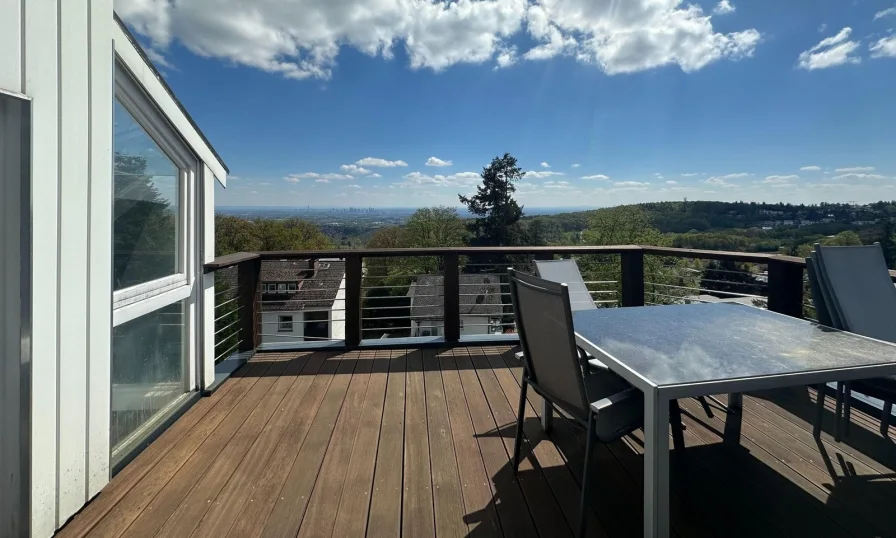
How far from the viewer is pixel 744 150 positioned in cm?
2152

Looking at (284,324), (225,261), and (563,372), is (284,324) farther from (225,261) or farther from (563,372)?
(563,372)

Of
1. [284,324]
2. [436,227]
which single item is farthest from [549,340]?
[436,227]

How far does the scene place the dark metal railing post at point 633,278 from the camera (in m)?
→ 4.11

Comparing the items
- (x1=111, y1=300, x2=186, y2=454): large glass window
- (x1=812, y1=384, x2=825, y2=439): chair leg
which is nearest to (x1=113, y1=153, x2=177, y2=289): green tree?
(x1=111, y1=300, x2=186, y2=454): large glass window

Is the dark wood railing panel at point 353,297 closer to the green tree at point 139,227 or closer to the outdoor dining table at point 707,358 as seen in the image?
the green tree at point 139,227

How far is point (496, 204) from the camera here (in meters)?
24.2

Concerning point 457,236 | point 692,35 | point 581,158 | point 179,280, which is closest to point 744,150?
point 581,158

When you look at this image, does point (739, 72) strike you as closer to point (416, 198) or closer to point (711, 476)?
point (711, 476)

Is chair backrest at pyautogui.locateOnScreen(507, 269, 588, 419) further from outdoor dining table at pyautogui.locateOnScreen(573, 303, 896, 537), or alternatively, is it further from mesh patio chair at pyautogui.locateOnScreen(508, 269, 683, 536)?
outdoor dining table at pyautogui.locateOnScreen(573, 303, 896, 537)

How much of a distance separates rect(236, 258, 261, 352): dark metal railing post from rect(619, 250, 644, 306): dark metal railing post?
357cm

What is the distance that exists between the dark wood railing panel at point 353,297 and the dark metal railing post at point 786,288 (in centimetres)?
346

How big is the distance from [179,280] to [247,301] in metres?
1.13

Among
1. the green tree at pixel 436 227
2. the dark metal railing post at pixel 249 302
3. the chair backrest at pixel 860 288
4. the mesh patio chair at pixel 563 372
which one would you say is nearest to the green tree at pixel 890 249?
the chair backrest at pixel 860 288

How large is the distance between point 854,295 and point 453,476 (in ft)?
7.78
